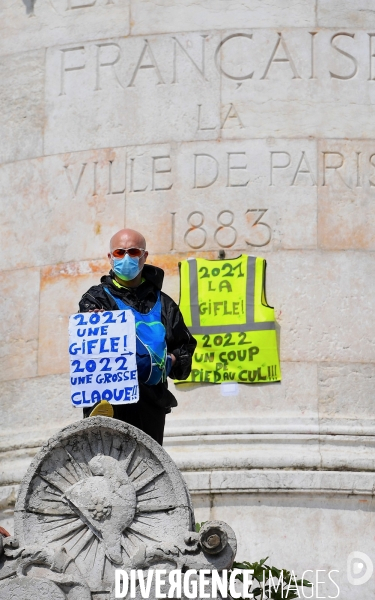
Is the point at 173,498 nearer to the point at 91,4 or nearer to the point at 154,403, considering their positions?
the point at 154,403

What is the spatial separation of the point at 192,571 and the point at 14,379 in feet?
21.4

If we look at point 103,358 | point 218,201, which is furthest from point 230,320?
point 103,358

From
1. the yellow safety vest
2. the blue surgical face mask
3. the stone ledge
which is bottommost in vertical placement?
the stone ledge

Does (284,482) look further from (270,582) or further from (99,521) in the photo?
(99,521)

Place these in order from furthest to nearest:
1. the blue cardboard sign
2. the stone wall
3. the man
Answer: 1. the stone wall
2. the man
3. the blue cardboard sign

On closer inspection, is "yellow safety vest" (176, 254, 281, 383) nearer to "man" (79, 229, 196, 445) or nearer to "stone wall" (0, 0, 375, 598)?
"stone wall" (0, 0, 375, 598)

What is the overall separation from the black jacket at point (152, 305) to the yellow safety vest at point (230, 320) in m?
3.42

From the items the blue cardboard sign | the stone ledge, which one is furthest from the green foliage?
the stone ledge

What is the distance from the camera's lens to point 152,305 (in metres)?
14.6

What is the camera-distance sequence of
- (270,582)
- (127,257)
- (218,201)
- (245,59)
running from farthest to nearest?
1. (245,59)
2. (218,201)
3. (270,582)
4. (127,257)

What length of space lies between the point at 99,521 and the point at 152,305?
224 cm

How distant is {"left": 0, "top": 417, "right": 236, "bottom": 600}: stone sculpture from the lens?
507 inches

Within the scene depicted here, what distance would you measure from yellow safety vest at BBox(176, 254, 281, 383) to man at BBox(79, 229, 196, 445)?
3.42 meters

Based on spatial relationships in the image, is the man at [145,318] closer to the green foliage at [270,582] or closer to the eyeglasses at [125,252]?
the eyeglasses at [125,252]
